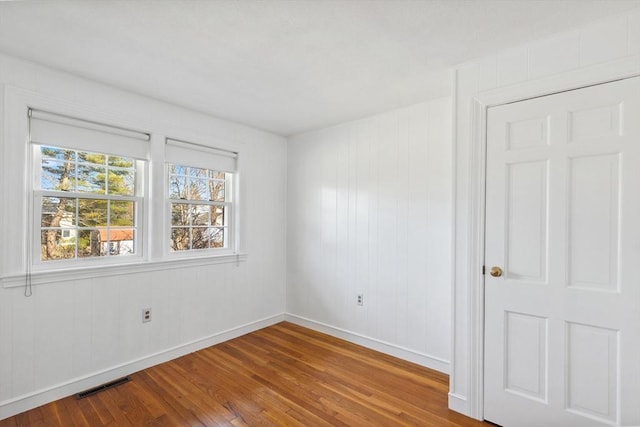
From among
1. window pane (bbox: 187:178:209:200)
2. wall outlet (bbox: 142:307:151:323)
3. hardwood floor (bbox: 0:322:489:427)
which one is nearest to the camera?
hardwood floor (bbox: 0:322:489:427)

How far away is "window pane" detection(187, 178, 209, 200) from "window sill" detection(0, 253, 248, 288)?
0.63 meters

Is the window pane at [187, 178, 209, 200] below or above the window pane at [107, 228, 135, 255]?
above

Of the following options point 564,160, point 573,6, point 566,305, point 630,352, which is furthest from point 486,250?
point 573,6

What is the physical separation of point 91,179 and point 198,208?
0.98 meters

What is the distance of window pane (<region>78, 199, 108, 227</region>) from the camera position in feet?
8.19

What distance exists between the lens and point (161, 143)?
9.53ft

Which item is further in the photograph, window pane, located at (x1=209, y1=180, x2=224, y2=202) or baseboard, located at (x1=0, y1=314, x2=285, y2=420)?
window pane, located at (x1=209, y1=180, x2=224, y2=202)

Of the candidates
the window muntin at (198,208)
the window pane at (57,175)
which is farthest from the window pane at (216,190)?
the window pane at (57,175)

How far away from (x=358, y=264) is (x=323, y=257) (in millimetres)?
491

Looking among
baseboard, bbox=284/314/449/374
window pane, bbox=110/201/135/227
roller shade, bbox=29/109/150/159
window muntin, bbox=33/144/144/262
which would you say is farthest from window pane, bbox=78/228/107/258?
baseboard, bbox=284/314/449/374

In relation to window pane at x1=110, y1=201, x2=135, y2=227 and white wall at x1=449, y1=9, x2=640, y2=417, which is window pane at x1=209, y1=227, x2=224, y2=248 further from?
white wall at x1=449, y1=9, x2=640, y2=417

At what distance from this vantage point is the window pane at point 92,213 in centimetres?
250

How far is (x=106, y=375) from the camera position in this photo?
2.52m

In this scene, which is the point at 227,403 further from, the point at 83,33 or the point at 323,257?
the point at 83,33
